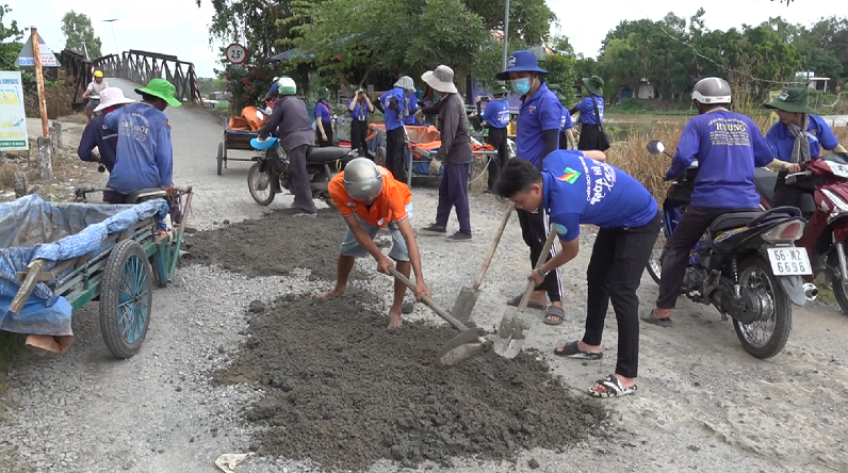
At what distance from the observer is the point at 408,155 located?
10.9 m

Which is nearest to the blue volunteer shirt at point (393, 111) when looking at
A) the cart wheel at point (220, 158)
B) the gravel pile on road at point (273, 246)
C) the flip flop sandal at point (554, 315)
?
the gravel pile on road at point (273, 246)

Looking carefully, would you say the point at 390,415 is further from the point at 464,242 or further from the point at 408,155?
the point at 408,155

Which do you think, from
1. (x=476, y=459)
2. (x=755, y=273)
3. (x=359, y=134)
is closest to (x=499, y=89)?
(x=359, y=134)

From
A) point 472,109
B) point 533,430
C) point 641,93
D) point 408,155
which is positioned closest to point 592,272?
point 533,430

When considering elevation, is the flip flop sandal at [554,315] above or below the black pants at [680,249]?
below

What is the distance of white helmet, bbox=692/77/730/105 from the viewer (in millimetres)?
4758

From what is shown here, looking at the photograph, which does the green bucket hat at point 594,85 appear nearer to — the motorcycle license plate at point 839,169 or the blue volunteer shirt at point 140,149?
the motorcycle license plate at point 839,169

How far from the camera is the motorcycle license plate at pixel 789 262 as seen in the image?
13.9ft

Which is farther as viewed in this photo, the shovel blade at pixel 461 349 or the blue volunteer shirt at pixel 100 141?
the blue volunteer shirt at pixel 100 141

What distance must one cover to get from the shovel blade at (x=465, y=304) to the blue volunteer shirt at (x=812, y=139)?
314 centimetres

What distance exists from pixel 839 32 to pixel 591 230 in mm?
63413

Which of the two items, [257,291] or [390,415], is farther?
[257,291]

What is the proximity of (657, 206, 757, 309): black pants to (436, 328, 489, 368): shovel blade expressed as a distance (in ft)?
6.04

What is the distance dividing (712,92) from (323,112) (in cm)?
979
